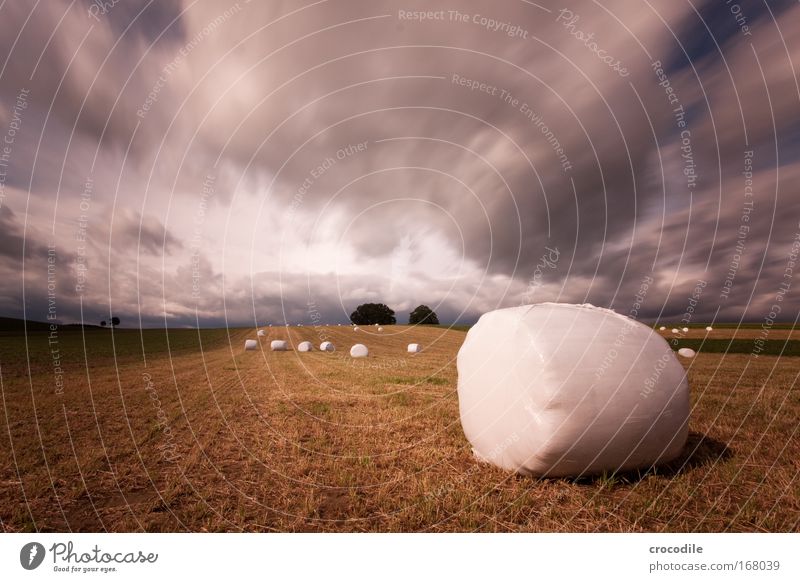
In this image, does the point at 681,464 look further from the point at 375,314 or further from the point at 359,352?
the point at 375,314

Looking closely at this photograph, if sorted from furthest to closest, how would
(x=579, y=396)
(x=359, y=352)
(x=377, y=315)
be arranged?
(x=377, y=315) → (x=359, y=352) → (x=579, y=396)

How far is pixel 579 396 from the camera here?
4332 mm

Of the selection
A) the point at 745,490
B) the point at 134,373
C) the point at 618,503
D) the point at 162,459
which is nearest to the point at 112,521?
the point at 162,459

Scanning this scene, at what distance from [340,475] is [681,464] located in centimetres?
517

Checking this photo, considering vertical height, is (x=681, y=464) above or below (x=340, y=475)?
below

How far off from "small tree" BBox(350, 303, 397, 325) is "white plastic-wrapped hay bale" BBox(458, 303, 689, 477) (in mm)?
64670
